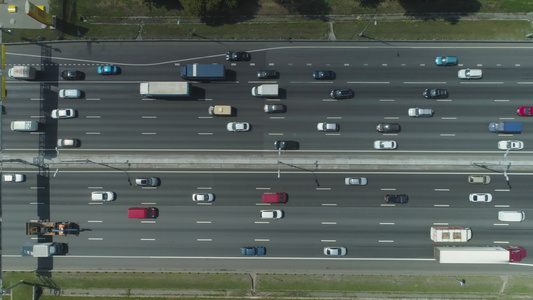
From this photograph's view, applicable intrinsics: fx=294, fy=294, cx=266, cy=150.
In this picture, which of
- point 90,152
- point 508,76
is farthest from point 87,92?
point 508,76

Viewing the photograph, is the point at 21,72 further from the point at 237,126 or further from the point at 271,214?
the point at 271,214

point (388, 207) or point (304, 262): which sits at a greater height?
point (388, 207)

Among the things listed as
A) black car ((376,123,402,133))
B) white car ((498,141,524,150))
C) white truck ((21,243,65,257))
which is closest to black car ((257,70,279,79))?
black car ((376,123,402,133))

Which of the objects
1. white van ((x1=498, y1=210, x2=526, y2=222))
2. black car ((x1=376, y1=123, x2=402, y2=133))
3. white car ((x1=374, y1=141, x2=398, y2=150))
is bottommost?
white van ((x1=498, y1=210, x2=526, y2=222))

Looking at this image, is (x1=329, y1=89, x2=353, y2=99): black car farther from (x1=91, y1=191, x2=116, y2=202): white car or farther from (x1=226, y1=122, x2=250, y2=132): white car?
(x1=91, y1=191, x2=116, y2=202): white car

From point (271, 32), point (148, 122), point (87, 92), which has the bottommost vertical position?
point (148, 122)

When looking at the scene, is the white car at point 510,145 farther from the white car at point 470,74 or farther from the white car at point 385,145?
the white car at point 385,145

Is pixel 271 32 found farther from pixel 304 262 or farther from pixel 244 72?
pixel 304 262
